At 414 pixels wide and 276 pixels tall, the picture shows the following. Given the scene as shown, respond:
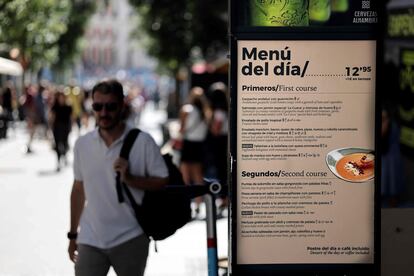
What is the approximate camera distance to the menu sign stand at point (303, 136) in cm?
464

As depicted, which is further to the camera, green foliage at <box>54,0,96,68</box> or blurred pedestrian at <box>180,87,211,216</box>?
green foliage at <box>54,0,96,68</box>

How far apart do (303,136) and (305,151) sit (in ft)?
0.22

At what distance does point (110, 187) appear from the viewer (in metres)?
5.65

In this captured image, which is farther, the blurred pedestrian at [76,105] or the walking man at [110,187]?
the blurred pedestrian at [76,105]

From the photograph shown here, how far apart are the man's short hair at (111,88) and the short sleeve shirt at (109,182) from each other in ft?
0.67

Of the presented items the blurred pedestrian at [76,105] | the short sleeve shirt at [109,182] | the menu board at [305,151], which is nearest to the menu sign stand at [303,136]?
the menu board at [305,151]

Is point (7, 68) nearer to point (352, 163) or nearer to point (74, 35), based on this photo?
point (74, 35)

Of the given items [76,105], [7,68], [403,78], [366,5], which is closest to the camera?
[366,5]

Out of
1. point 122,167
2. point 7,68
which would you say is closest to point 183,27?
point 7,68

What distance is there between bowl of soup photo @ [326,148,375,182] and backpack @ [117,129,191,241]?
1.10 metres

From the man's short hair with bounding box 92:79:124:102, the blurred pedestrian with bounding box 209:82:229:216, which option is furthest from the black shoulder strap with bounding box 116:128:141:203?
the blurred pedestrian with bounding box 209:82:229:216

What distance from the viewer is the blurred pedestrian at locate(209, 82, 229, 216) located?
13.5 metres

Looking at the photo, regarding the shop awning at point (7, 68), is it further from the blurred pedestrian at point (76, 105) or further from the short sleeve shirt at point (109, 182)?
the short sleeve shirt at point (109, 182)

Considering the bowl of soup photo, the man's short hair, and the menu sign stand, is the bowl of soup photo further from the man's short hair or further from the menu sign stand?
the man's short hair
